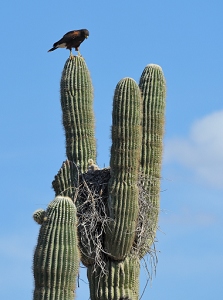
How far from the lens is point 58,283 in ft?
34.5

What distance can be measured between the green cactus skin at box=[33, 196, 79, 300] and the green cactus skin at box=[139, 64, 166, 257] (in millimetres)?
3249

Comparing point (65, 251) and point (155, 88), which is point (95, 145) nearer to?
point (155, 88)

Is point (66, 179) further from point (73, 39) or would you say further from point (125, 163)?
point (73, 39)

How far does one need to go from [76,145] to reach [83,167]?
1.02 feet

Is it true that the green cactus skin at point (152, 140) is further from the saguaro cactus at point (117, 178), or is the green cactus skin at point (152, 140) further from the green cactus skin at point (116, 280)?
the green cactus skin at point (116, 280)

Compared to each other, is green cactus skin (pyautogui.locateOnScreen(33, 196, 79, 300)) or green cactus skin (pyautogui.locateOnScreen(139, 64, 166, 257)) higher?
green cactus skin (pyautogui.locateOnScreen(139, 64, 166, 257))

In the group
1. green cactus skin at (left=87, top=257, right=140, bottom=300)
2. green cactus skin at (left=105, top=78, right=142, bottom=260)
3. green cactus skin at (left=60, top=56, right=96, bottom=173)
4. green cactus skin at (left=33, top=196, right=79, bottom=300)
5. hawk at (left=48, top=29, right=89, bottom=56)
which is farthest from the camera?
hawk at (left=48, top=29, right=89, bottom=56)

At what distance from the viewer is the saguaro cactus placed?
43.5 feet

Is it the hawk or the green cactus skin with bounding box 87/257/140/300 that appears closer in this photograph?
the green cactus skin with bounding box 87/257/140/300

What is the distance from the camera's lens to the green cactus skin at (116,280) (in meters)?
Answer: 13.4

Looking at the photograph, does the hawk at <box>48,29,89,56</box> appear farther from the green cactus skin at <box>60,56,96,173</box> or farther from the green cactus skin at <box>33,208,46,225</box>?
the green cactus skin at <box>33,208,46,225</box>

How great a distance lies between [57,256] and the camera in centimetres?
1063

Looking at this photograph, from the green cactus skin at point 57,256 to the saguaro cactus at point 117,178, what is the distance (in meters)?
2.43

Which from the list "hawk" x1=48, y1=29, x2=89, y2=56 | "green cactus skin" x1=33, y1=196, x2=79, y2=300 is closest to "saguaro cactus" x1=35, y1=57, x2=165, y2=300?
"hawk" x1=48, y1=29, x2=89, y2=56
